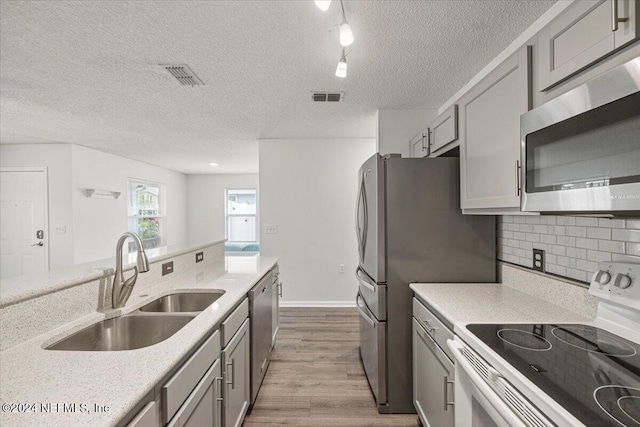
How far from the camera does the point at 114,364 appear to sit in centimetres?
89

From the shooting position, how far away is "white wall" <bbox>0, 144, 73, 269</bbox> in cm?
450

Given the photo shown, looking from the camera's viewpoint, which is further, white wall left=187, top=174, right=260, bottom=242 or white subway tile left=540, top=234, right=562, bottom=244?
white wall left=187, top=174, right=260, bottom=242

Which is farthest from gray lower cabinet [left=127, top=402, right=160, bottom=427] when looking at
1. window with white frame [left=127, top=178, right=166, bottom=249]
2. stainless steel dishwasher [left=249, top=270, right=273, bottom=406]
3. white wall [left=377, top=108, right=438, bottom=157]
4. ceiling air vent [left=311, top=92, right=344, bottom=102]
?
window with white frame [left=127, top=178, right=166, bottom=249]

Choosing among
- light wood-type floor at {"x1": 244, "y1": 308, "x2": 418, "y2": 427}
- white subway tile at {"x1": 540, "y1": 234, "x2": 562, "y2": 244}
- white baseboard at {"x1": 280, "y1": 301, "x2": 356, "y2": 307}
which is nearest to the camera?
white subway tile at {"x1": 540, "y1": 234, "x2": 562, "y2": 244}

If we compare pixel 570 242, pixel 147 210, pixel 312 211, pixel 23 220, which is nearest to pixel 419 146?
pixel 570 242

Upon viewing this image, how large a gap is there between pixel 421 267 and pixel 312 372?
132cm

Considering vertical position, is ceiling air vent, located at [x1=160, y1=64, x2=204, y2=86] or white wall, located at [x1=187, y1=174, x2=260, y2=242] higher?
ceiling air vent, located at [x1=160, y1=64, x2=204, y2=86]

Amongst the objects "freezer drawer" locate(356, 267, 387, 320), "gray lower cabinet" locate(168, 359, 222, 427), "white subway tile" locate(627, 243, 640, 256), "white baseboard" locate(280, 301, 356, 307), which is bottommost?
"white baseboard" locate(280, 301, 356, 307)

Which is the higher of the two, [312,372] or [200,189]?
[200,189]

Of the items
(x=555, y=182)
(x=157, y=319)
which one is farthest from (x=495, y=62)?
(x=157, y=319)

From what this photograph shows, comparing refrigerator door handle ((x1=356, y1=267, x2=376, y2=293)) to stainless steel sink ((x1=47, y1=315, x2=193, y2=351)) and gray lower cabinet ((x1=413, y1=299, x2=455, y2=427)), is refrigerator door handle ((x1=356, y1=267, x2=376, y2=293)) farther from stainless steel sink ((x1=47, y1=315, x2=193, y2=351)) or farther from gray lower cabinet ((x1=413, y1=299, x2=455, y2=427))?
stainless steel sink ((x1=47, y1=315, x2=193, y2=351))

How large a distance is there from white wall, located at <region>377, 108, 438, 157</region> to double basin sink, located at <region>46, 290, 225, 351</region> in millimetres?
2468

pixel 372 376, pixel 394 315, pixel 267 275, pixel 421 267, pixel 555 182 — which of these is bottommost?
pixel 372 376

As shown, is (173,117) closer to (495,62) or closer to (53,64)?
(53,64)
